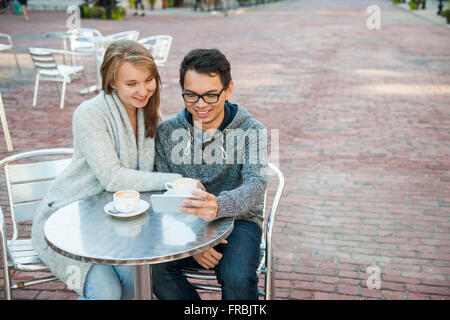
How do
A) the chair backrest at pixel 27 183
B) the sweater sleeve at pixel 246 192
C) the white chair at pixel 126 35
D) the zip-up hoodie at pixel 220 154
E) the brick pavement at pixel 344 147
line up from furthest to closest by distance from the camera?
the white chair at pixel 126 35, the brick pavement at pixel 344 147, the chair backrest at pixel 27 183, the zip-up hoodie at pixel 220 154, the sweater sleeve at pixel 246 192

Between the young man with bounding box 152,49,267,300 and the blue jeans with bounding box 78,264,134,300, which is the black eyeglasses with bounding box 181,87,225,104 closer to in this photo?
the young man with bounding box 152,49,267,300

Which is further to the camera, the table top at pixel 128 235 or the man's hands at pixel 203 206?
the man's hands at pixel 203 206

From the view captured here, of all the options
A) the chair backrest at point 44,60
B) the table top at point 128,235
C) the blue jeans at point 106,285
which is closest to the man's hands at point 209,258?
the table top at point 128,235

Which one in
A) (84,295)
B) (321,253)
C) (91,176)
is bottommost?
(321,253)

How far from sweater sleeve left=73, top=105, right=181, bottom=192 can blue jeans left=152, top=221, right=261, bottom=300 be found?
1.33ft

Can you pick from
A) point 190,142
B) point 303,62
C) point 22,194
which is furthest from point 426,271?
point 303,62

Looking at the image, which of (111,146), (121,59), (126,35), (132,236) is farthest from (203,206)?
(126,35)

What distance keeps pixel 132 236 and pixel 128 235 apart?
0.02 metres

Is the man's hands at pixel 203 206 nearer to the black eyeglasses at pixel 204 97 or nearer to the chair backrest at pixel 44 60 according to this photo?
the black eyeglasses at pixel 204 97

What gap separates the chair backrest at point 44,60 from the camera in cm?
761

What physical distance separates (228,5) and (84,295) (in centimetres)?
2933

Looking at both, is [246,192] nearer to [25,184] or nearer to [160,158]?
[160,158]

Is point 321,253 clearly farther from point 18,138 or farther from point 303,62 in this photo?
point 303,62

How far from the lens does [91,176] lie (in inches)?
97.7
